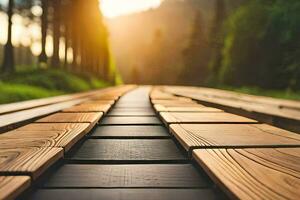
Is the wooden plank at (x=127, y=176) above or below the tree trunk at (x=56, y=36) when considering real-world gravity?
below

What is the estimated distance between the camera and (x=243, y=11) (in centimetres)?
3275

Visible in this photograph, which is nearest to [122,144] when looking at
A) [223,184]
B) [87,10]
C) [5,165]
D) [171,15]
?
[5,165]

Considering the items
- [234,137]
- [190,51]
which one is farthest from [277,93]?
[190,51]

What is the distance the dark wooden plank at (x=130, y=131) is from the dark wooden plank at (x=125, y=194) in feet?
4.49

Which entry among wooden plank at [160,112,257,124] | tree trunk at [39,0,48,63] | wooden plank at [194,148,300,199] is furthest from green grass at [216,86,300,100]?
wooden plank at [194,148,300,199]

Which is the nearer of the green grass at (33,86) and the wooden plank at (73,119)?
the wooden plank at (73,119)

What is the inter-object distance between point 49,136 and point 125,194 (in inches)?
39.0

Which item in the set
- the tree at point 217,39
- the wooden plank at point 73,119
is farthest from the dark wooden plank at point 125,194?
the tree at point 217,39

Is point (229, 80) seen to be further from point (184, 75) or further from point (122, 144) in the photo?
point (122, 144)

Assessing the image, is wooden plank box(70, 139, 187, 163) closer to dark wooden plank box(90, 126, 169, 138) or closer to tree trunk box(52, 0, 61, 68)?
dark wooden plank box(90, 126, 169, 138)

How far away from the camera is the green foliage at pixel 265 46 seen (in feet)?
82.4

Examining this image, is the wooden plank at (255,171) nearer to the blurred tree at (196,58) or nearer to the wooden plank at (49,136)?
the wooden plank at (49,136)

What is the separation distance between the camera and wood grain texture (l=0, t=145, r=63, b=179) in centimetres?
148

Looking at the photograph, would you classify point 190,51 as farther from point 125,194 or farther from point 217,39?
point 125,194
